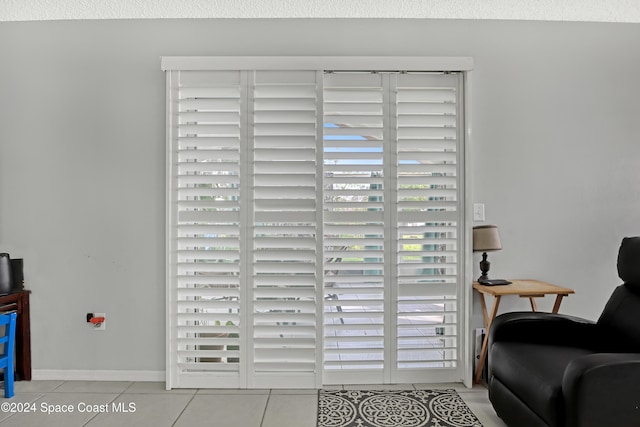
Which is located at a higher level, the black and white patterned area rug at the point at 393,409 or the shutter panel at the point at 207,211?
the shutter panel at the point at 207,211

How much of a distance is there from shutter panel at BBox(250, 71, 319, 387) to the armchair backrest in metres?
1.78

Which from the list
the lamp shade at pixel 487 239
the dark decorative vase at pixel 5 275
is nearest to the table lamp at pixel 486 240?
the lamp shade at pixel 487 239

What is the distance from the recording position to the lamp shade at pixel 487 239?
2.63 meters

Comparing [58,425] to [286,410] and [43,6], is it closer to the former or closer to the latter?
[286,410]

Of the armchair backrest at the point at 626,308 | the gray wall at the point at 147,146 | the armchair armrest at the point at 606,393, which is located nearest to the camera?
the armchair armrest at the point at 606,393

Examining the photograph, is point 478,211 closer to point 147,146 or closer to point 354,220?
point 354,220

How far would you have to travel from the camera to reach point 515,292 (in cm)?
250

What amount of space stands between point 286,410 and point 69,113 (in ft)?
8.41

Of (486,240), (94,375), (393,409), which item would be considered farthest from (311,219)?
(94,375)

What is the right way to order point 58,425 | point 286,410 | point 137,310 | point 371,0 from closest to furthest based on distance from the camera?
point 58,425, point 286,410, point 371,0, point 137,310

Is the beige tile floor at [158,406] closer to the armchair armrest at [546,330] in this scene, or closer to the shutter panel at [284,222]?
the shutter panel at [284,222]

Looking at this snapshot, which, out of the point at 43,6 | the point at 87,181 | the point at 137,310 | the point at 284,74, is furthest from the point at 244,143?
the point at 43,6

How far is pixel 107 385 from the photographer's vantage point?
109 inches

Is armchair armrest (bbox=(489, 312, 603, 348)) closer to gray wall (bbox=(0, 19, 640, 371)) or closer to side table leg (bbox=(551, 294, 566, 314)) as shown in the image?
side table leg (bbox=(551, 294, 566, 314))
